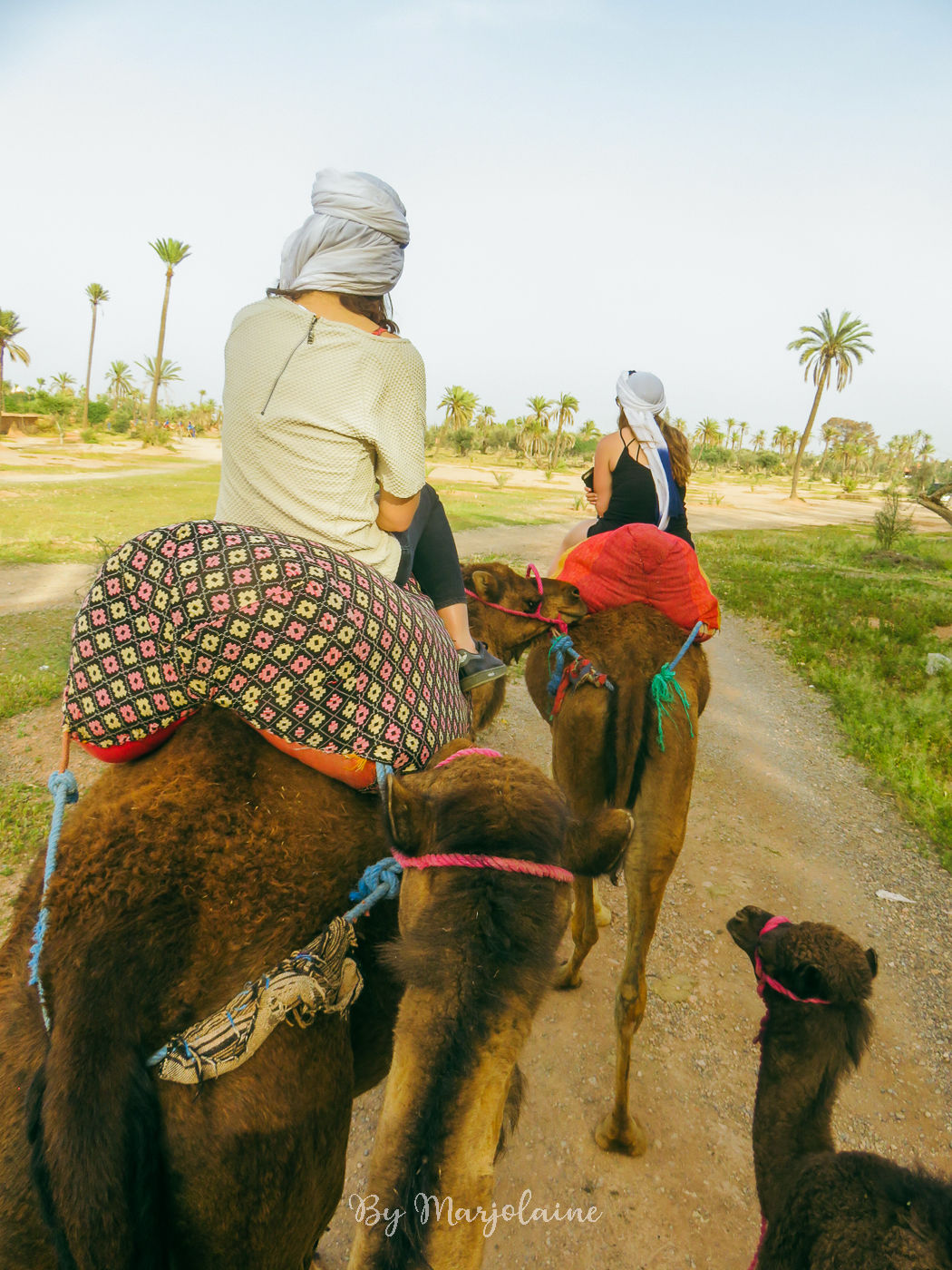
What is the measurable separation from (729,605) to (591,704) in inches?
457

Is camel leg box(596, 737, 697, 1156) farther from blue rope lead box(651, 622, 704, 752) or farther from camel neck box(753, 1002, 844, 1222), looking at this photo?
camel neck box(753, 1002, 844, 1222)

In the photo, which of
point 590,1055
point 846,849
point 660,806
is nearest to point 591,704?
point 660,806

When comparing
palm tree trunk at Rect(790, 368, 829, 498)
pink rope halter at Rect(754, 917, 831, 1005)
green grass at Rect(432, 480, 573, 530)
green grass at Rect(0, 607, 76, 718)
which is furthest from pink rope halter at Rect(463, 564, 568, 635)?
palm tree trunk at Rect(790, 368, 829, 498)

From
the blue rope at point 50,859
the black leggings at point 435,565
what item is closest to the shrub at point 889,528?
the black leggings at point 435,565

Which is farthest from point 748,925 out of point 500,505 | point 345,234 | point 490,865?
point 500,505

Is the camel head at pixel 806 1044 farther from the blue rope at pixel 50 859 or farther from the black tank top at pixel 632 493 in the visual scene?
the black tank top at pixel 632 493

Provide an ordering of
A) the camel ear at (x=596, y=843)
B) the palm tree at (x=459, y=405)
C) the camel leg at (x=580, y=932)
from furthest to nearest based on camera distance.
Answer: the palm tree at (x=459, y=405) < the camel leg at (x=580, y=932) < the camel ear at (x=596, y=843)

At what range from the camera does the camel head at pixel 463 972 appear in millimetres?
1164

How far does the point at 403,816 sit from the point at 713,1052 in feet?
10.7

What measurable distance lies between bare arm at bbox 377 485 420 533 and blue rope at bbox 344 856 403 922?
1.07 m

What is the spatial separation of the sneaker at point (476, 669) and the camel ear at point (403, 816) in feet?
3.82

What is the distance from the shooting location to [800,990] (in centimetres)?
248

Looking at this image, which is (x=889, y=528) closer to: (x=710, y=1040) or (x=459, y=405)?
(x=710, y=1040)

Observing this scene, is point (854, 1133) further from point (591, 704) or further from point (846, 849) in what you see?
point (846, 849)
